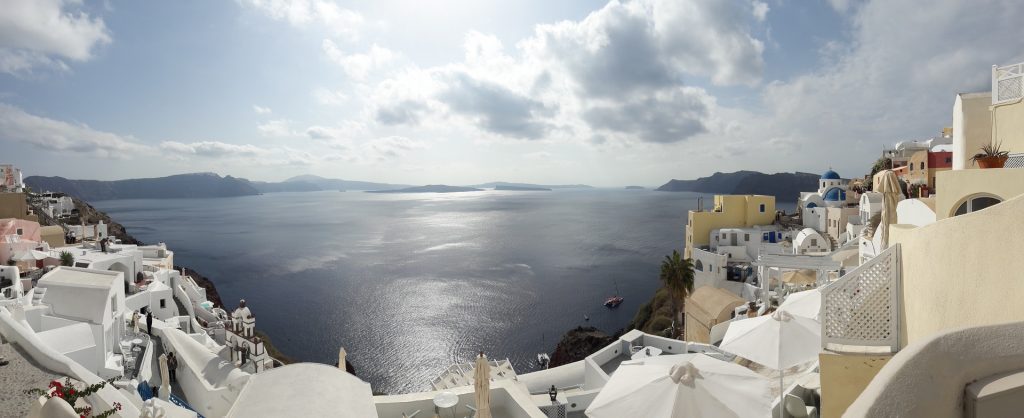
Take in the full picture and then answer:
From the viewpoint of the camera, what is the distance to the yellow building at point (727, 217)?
146 feet

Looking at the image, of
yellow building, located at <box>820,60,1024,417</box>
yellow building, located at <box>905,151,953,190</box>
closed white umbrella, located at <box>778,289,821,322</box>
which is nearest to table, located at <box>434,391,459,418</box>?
yellow building, located at <box>820,60,1024,417</box>

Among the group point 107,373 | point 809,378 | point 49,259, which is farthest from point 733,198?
point 49,259

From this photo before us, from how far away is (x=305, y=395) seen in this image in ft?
23.8

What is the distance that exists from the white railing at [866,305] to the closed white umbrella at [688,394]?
152 cm

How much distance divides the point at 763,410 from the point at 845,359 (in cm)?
165

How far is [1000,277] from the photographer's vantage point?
16.5 ft

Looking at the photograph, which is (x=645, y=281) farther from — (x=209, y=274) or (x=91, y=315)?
(x=209, y=274)

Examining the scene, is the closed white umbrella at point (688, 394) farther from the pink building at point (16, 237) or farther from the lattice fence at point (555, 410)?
the pink building at point (16, 237)

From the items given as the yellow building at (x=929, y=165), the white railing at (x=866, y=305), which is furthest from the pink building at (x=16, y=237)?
the yellow building at (x=929, y=165)

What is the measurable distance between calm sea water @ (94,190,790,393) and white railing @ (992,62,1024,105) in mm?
38654

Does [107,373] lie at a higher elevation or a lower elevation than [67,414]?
lower

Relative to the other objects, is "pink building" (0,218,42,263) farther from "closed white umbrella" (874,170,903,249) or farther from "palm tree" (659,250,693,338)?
"palm tree" (659,250,693,338)

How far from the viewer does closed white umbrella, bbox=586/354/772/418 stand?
657cm

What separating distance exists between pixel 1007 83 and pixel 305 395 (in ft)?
48.4
